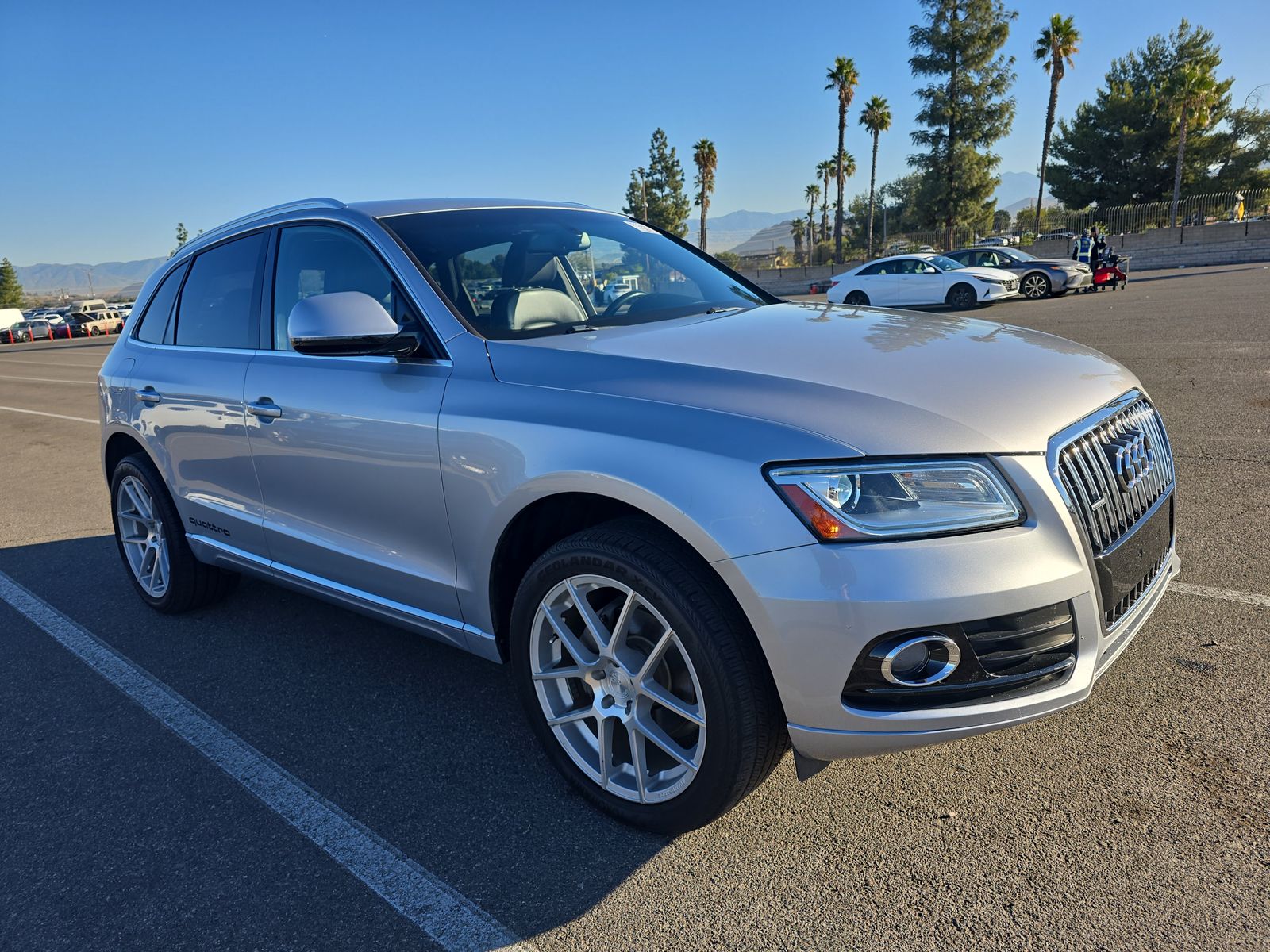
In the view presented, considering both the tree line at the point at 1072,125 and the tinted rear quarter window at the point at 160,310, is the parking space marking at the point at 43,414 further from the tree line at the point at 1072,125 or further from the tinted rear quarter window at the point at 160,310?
the tree line at the point at 1072,125

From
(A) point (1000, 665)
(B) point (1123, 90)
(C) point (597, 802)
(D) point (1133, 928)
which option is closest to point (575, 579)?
(C) point (597, 802)

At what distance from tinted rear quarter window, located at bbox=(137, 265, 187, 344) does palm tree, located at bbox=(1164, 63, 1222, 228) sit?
48.7 m

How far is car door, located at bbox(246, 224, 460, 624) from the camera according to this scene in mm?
2922

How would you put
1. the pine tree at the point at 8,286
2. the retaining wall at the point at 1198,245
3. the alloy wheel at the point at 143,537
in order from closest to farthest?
the alloy wheel at the point at 143,537 < the retaining wall at the point at 1198,245 < the pine tree at the point at 8,286

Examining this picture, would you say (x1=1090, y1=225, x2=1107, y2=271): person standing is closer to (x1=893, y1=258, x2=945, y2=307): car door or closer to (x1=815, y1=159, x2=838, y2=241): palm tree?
(x1=893, y1=258, x2=945, y2=307): car door

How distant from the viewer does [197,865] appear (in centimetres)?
256

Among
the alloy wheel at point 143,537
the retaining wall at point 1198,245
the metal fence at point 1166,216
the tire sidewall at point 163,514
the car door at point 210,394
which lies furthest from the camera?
the metal fence at point 1166,216

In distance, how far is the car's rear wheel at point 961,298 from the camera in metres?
20.3

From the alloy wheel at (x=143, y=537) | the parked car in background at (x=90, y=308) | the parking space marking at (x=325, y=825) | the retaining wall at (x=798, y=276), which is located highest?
the alloy wheel at (x=143, y=537)

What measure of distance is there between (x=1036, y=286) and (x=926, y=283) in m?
3.60

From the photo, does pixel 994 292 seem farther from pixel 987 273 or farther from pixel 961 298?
pixel 961 298

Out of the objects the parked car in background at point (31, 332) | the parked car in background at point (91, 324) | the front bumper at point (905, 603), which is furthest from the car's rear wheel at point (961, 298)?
the parked car in background at point (31, 332)

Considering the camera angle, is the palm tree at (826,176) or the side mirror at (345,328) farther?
the palm tree at (826,176)

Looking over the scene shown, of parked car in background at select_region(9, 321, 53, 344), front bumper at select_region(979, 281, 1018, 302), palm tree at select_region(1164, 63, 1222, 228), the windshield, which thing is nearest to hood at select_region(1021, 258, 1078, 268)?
front bumper at select_region(979, 281, 1018, 302)
